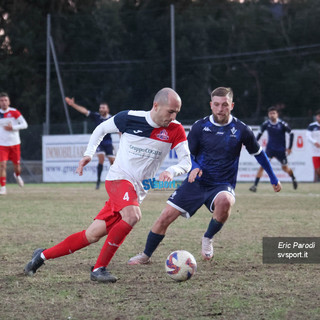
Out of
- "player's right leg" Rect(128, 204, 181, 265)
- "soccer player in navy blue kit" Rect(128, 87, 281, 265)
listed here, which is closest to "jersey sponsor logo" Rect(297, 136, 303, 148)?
"soccer player in navy blue kit" Rect(128, 87, 281, 265)

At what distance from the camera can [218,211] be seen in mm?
6762

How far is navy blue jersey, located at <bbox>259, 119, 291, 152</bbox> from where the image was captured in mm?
17703

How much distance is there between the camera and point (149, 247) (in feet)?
21.2

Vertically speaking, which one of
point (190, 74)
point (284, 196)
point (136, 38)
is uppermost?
point (136, 38)

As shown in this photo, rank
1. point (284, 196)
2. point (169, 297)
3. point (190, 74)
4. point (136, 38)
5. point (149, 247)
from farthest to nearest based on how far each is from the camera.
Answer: point (136, 38) < point (190, 74) < point (284, 196) < point (149, 247) < point (169, 297)

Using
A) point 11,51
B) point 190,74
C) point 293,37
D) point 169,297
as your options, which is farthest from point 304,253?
point 11,51

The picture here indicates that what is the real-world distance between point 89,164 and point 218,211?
16.5 m

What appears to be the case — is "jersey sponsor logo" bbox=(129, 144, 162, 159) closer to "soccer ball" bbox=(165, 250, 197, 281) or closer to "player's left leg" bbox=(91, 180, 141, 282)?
"player's left leg" bbox=(91, 180, 141, 282)

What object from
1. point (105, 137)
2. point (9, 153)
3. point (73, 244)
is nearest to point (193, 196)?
point (73, 244)

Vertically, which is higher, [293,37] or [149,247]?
[293,37]

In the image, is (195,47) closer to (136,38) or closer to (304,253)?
(136,38)

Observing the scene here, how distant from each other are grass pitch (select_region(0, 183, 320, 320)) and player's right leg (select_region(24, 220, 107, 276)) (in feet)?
0.39

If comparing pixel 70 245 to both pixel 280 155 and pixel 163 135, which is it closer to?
pixel 163 135

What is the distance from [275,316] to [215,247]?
339cm
